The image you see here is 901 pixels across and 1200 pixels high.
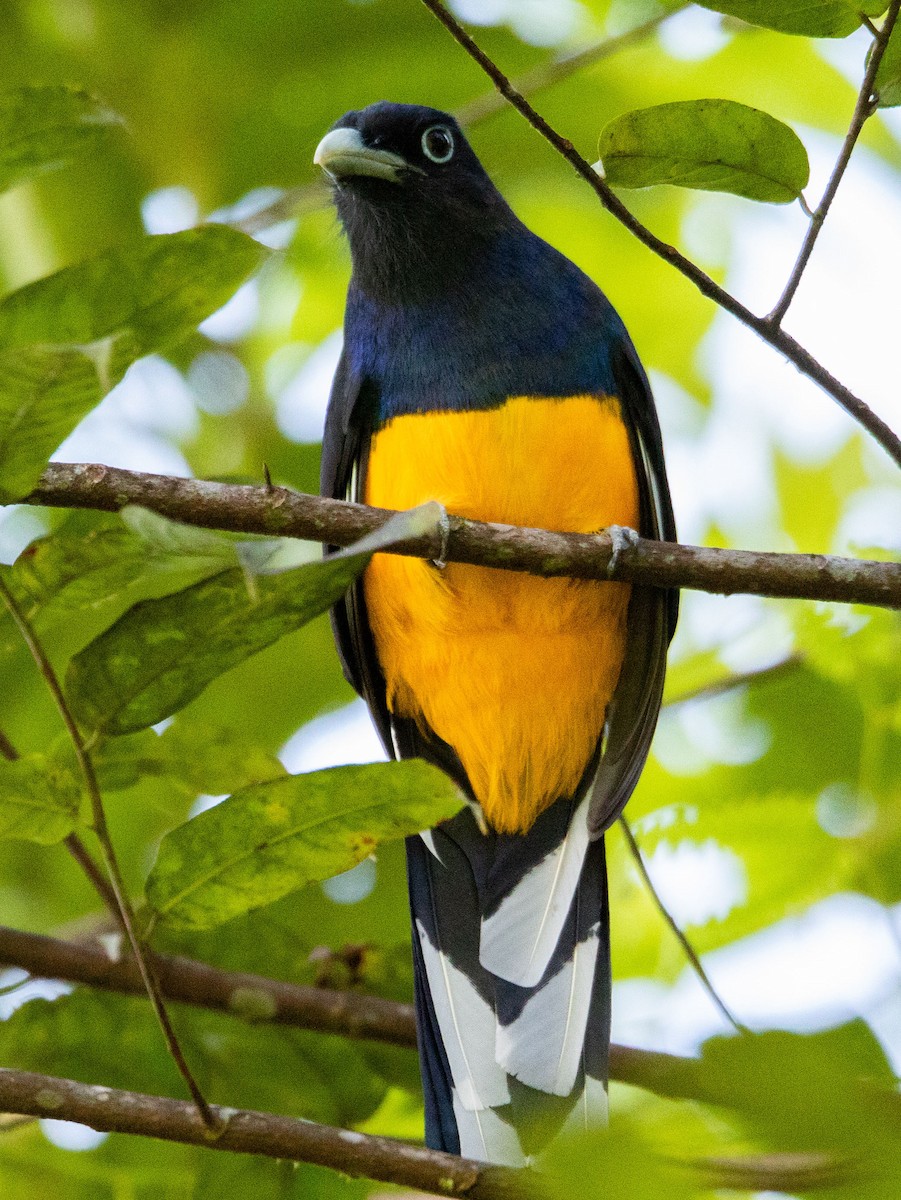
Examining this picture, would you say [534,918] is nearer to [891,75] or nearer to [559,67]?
[891,75]

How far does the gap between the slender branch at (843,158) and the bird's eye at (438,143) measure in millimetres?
1698

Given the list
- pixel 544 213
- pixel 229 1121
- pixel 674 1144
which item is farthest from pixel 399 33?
pixel 674 1144

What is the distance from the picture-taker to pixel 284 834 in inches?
70.7

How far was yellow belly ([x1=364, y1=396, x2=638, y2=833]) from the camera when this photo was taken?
316 cm

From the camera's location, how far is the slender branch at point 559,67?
3.55 m

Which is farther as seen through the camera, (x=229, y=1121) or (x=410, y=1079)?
(x=410, y=1079)

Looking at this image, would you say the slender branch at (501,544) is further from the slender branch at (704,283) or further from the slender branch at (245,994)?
the slender branch at (245,994)

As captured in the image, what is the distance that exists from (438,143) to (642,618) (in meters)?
1.33

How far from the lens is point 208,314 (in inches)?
70.9

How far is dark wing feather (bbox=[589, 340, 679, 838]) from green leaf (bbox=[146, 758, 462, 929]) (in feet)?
5.09

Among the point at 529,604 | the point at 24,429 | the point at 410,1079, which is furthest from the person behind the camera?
the point at 529,604

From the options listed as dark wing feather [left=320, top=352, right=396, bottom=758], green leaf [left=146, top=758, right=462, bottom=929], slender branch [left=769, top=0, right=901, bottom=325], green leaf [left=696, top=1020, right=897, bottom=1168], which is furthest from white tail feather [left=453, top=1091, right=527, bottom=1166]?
green leaf [left=696, top=1020, right=897, bottom=1168]

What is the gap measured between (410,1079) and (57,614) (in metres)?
1.46

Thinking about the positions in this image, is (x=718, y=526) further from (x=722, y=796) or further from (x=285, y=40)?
(x=285, y=40)
